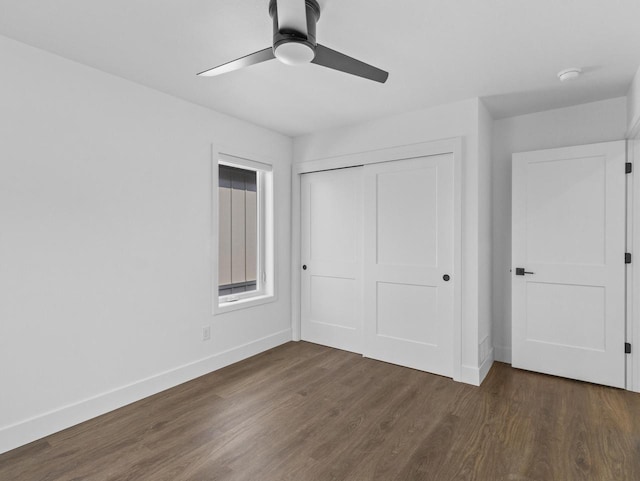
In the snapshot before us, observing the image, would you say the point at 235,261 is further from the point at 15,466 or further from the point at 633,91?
the point at 633,91

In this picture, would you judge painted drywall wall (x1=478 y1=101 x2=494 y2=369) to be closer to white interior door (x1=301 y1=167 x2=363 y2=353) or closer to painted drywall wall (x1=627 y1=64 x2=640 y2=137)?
painted drywall wall (x1=627 y1=64 x2=640 y2=137)

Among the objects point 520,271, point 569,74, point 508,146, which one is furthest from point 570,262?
point 569,74

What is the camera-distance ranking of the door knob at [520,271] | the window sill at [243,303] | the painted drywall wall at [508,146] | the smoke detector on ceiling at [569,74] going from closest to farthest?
the smoke detector on ceiling at [569,74] < the painted drywall wall at [508,146] < the door knob at [520,271] < the window sill at [243,303]

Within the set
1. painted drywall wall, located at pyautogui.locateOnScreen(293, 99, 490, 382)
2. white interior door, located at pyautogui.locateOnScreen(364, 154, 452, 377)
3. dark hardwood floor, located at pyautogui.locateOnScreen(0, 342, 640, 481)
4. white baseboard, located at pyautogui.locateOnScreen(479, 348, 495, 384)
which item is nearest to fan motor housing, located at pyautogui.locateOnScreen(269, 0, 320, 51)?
painted drywall wall, located at pyautogui.locateOnScreen(293, 99, 490, 382)

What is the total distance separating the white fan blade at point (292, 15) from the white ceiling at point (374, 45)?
35 cm

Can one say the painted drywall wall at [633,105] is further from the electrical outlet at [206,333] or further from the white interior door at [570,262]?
the electrical outlet at [206,333]

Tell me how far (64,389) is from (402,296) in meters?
2.81

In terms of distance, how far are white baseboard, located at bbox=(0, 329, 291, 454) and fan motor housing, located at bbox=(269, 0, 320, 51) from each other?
2617 mm

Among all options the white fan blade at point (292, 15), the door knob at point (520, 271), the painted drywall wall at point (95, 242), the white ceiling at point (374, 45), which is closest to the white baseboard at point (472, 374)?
the door knob at point (520, 271)

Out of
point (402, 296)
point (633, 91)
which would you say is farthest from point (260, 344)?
point (633, 91)

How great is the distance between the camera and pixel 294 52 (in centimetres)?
164

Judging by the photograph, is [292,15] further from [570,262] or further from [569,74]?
[570,262]

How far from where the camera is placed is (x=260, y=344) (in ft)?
12.5

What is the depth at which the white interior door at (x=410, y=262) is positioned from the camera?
3.20 m
